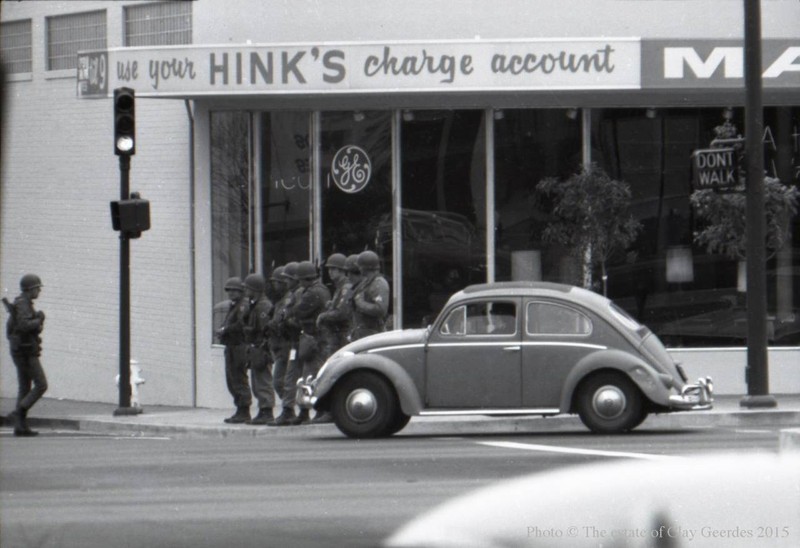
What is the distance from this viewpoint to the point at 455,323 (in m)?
15.2

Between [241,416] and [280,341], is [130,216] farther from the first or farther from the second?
[241,416]

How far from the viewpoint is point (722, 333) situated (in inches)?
770

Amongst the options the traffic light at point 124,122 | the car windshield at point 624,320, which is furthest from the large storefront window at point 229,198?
the car windshield at point 624,320

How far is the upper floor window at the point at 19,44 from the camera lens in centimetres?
2484

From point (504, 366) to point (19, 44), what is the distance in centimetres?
1361

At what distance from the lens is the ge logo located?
20312 mm

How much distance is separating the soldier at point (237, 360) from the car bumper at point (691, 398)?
5.56 m

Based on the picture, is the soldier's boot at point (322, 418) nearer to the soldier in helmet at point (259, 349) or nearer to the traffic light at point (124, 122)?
the soldier in helmet at point (259, 349)

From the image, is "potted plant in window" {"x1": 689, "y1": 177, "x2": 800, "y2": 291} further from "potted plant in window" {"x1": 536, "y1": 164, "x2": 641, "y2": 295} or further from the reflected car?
the reflected car

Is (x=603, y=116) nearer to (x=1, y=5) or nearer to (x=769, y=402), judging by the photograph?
(x=769, y=402)

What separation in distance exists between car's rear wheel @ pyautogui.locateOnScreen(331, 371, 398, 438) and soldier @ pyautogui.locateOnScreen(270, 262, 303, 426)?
6.08ft

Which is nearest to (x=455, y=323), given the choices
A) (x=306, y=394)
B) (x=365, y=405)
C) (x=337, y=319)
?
(x=365, y=405)

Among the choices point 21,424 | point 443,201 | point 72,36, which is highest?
point 72,36

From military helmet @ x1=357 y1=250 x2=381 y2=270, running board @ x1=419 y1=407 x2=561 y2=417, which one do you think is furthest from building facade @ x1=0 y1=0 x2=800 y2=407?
running board @ x1=419 y1=407 x2=561 y2=417
